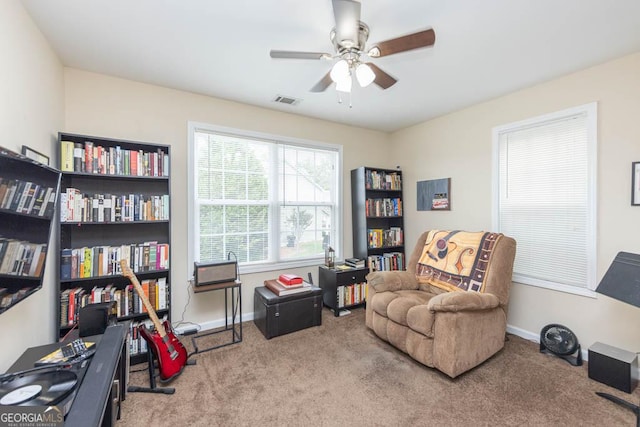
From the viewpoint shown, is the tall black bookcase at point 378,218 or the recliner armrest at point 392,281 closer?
the recliner armrest at point 392,281

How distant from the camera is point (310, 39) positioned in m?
2.01

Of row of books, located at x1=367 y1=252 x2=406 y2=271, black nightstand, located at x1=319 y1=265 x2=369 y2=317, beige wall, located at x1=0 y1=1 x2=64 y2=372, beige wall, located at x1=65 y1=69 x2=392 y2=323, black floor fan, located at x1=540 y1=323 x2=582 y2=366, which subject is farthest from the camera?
row of books, located at x1=367 y1=252 x2=406 y2=271

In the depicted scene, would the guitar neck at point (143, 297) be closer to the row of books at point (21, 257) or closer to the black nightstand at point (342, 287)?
the row of books at point (21, 257)

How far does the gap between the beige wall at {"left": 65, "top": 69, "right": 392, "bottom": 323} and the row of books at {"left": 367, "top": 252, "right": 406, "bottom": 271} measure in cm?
92

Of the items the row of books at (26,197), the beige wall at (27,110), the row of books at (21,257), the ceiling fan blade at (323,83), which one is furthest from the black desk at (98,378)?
the ceiling fan blade at (323,83)

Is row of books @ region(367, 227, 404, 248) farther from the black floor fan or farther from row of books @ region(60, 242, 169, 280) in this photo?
row of books @ region(60, 242, 169, 280)

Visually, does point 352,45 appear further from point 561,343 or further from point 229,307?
point 561,343

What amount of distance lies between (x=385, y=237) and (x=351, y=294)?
3.17 feet

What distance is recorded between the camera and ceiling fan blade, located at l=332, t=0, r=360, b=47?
1.37 metres

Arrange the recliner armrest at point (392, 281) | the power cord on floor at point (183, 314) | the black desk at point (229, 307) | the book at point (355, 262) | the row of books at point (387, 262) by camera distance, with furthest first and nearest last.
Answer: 1. the row of books at point (387, 262)
2. the book at point (355, 262)
3. the power cord on floor at point (183, 314)
4. the recliner armrest at point (392, 281)
5. the black desk at point (229, 307)

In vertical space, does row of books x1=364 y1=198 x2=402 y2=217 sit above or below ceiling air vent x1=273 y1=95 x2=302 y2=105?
below

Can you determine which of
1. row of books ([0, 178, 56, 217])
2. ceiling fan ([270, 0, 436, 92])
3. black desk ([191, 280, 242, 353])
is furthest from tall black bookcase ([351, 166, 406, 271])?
row of books ([0, 178, 56, 217])

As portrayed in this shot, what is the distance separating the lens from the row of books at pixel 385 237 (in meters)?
3.80

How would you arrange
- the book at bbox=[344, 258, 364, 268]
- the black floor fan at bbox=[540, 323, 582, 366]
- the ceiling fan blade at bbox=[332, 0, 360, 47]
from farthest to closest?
1. the book at bbox=[344, 258, 364, 268]
2. the black floor fan at bbox=[540, 323, 582, 366]
3. the ceiling fan blade at bbox=[332, 0, 360, 47]
